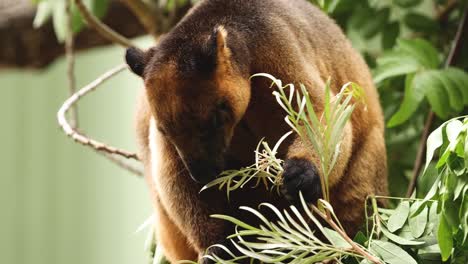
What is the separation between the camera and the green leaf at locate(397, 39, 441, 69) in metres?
3.45

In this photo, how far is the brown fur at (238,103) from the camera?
268 centimetres

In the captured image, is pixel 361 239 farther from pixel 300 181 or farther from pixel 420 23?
pixel 420 23

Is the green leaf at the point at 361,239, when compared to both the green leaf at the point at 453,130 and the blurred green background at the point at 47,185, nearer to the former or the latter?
the green leaf at the point at 453,130

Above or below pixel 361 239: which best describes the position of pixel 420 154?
below

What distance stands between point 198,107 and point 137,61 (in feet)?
1.15

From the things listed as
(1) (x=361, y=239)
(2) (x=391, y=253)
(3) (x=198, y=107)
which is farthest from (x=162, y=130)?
(2) (x=391, y=253)

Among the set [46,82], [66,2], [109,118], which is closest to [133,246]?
[109,118]

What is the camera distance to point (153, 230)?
3.48 meters

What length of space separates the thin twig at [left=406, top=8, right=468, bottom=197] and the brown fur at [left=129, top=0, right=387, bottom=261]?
432 millimetres

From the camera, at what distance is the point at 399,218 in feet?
7.97

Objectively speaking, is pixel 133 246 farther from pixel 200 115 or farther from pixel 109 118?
pixel 200 115

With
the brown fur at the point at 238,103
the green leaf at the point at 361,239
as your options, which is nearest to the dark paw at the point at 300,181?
the brown fur at the point at 238,103

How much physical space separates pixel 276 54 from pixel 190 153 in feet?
1.76

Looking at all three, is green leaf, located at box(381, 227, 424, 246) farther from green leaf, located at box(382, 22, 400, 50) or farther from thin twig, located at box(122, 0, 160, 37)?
thin twig, located at box(122, 0, 160, 37)
